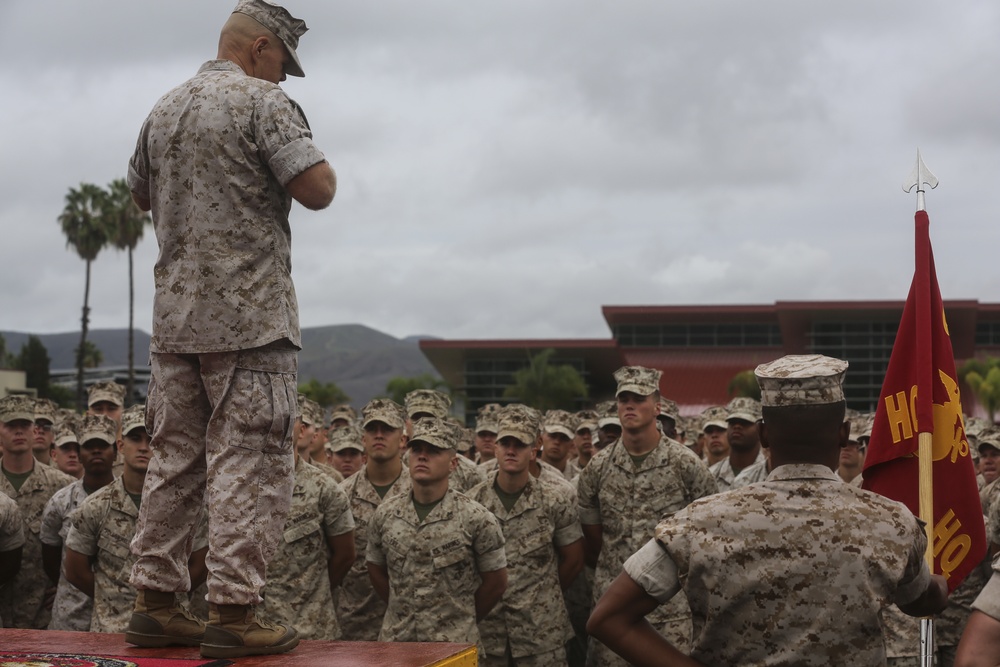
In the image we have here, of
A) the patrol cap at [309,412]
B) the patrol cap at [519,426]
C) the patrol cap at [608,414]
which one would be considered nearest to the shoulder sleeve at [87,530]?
the patrol cap at [309,412]

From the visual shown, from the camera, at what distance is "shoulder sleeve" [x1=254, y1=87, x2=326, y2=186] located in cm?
398

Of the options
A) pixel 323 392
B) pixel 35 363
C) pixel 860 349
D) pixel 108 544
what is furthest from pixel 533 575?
pixel 35 363

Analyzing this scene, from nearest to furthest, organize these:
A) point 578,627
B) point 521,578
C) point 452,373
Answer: point 521,578 → point 578,627 → point 452,373

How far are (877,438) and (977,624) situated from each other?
6.65 feet

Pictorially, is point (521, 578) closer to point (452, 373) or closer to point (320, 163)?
point (320, 163)

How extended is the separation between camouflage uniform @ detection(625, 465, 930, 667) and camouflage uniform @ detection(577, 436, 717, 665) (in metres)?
4.59

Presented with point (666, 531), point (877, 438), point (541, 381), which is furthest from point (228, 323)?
point (541, 381)

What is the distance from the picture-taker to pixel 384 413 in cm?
889

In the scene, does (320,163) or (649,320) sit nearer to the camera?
(320,163)

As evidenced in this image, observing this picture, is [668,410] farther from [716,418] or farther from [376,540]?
[376,540]

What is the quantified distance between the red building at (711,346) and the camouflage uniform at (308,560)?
1750 inches

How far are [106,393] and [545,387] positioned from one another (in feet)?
135

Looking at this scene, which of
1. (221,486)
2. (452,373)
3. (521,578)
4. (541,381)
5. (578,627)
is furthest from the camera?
(452,373)

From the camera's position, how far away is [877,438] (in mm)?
5203
